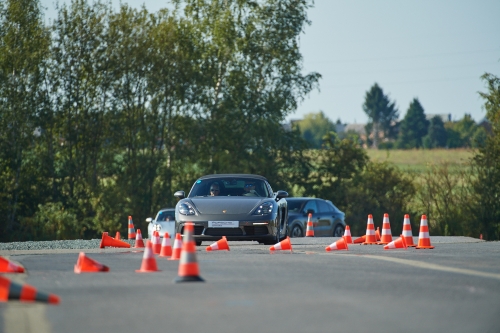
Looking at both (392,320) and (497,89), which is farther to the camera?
(497,89)

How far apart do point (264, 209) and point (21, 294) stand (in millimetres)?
10919

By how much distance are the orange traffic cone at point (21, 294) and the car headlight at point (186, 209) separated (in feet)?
34.5

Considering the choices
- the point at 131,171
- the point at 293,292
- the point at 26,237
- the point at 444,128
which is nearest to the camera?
the point at 293,292

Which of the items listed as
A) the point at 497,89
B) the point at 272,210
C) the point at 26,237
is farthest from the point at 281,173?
the point at 272,210

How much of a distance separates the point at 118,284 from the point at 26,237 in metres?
36.0

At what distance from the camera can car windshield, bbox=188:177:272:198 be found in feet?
69.4

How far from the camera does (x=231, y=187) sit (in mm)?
21359

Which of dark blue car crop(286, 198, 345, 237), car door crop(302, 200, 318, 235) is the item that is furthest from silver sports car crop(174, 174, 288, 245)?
car door crop(302, 200, 318, 235)

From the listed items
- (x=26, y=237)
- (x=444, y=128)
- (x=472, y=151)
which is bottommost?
(x=26, y=237)

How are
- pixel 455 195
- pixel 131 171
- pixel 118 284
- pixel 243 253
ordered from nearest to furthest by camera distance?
1. pixel 118 284
2. pixel 243 253
3. pixel 131 171
4. pixel 455 195

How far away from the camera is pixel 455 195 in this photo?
180ft

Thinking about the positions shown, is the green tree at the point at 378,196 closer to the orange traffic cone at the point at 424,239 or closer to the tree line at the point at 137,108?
the tree line at the point at 137,108

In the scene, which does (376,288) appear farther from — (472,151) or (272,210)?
(472,151)

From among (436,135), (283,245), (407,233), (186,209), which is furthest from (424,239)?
(436,135)
